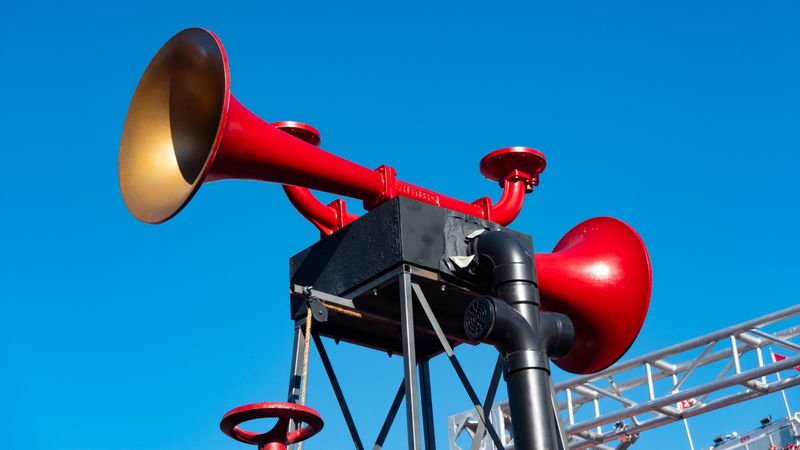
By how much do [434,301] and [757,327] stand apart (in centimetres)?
536

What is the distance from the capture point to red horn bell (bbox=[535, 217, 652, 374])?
6043 mm

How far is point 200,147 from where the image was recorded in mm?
5391

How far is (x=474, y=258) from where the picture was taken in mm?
5629

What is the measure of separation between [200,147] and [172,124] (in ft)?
0.90

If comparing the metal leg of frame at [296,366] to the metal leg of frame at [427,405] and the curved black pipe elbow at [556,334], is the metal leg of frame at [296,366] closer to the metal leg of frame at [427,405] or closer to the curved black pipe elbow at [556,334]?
the metal leg of frame at [427,405]

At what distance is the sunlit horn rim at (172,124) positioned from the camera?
523 cm

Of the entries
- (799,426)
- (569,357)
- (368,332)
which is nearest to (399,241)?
(368,332)

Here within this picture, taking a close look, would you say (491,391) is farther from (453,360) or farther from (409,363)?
(409,363)

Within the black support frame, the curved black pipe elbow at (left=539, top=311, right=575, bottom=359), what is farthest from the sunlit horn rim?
the curved black pipe elbow at (left=539, top=311, right=575, bottom=359)

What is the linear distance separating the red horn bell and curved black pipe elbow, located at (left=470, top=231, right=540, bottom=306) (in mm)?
568

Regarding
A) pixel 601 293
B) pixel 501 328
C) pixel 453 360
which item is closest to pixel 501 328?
pixel 501 328

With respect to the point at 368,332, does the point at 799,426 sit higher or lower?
higher

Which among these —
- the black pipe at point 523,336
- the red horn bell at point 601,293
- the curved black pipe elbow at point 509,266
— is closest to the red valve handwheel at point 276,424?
the black pipe at point 523,336

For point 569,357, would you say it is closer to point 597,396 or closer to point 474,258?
point 474,258
